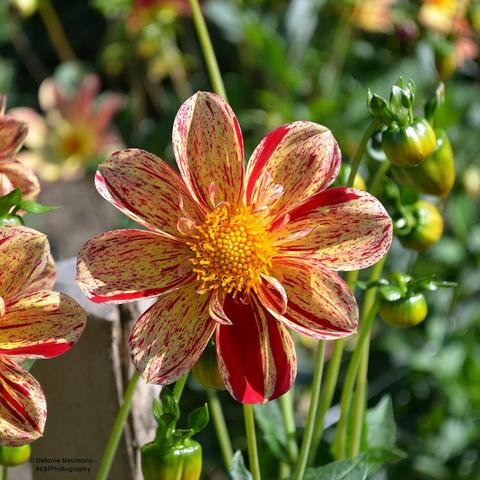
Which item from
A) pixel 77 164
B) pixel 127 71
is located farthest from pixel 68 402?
pixel 127 71

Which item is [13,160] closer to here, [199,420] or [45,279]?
[45,279]

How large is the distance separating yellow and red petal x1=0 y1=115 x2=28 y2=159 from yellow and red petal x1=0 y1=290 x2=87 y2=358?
6.3 inches

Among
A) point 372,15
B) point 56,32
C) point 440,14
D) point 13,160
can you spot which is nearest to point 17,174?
point 13,160

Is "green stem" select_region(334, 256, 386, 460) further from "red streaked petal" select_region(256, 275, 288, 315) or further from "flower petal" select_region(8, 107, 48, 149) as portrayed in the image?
"flower petal" select_region(8, 107, 48, 149)

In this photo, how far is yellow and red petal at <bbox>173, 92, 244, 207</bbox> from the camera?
0.76 metres

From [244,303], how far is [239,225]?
6 centimetres

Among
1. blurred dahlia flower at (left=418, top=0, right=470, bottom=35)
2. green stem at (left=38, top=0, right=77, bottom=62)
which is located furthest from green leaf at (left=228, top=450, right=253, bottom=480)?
green stem at (left=38, top=0, right=77, bottom=62)

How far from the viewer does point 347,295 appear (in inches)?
28.9

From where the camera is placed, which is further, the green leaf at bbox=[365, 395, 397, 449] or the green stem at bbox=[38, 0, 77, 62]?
the green stem at bbox=[38, 0, 77, 62]

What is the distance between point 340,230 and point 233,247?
0.28 ft

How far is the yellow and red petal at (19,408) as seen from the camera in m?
0.70

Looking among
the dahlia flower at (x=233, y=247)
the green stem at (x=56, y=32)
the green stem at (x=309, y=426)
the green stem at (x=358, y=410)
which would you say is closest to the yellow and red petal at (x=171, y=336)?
the dahlia flower at (x=233, y=247)

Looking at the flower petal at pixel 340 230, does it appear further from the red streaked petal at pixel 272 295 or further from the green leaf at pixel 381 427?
the green leaf at pixel 381 427

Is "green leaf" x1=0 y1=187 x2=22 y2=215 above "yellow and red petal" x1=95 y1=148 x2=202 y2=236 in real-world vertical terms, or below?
above
